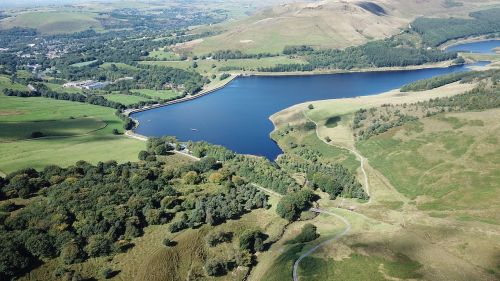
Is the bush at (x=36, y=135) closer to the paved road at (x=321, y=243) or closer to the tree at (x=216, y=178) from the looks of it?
the tree at (x=216, y=178)

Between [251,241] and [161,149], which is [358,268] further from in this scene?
[161,149]

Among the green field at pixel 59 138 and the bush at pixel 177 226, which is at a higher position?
the green field at pixel 59 138

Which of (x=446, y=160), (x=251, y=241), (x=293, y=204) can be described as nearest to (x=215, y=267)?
(x=251, y=241)

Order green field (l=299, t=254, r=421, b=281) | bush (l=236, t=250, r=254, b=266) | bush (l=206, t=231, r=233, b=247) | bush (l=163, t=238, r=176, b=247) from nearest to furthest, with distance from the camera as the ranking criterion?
green field (l=299, t=254, r=421, b=281)
bush (l=236, t=250, r=254, b=266)
bush (l=163, t=238, r=176, b=247)
bush (l=206, t=231, r=233, b=247)

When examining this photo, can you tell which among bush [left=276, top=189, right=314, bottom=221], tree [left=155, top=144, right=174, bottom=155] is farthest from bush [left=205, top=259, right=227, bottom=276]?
tree [left=155, top=144, right=174, bottom=155]

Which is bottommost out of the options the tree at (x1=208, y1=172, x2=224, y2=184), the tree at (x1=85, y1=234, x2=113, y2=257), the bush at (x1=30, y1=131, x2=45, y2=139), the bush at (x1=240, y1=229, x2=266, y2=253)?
the bush at (x1=240, y1=229, x2=266, y2=253)

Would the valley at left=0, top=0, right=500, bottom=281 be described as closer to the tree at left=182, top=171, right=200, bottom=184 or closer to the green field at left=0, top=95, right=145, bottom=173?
the tree at left=182, top=171, right=200, bottom=184

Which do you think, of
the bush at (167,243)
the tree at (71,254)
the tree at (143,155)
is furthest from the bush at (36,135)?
the bush at (167,243)

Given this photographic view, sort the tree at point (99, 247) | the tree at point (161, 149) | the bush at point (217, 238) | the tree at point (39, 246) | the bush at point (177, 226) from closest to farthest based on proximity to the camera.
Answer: the tree at point (39, 246) < the tree at point (99, 247) < the bush at point (217, 238) < the bush at point (177, 226) < the tree at point (161, 149)

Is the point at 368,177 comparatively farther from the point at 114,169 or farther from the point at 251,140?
the point at 114,169

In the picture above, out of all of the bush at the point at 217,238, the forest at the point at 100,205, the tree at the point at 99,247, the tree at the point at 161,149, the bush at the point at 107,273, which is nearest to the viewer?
the bush at the point at 107,273
